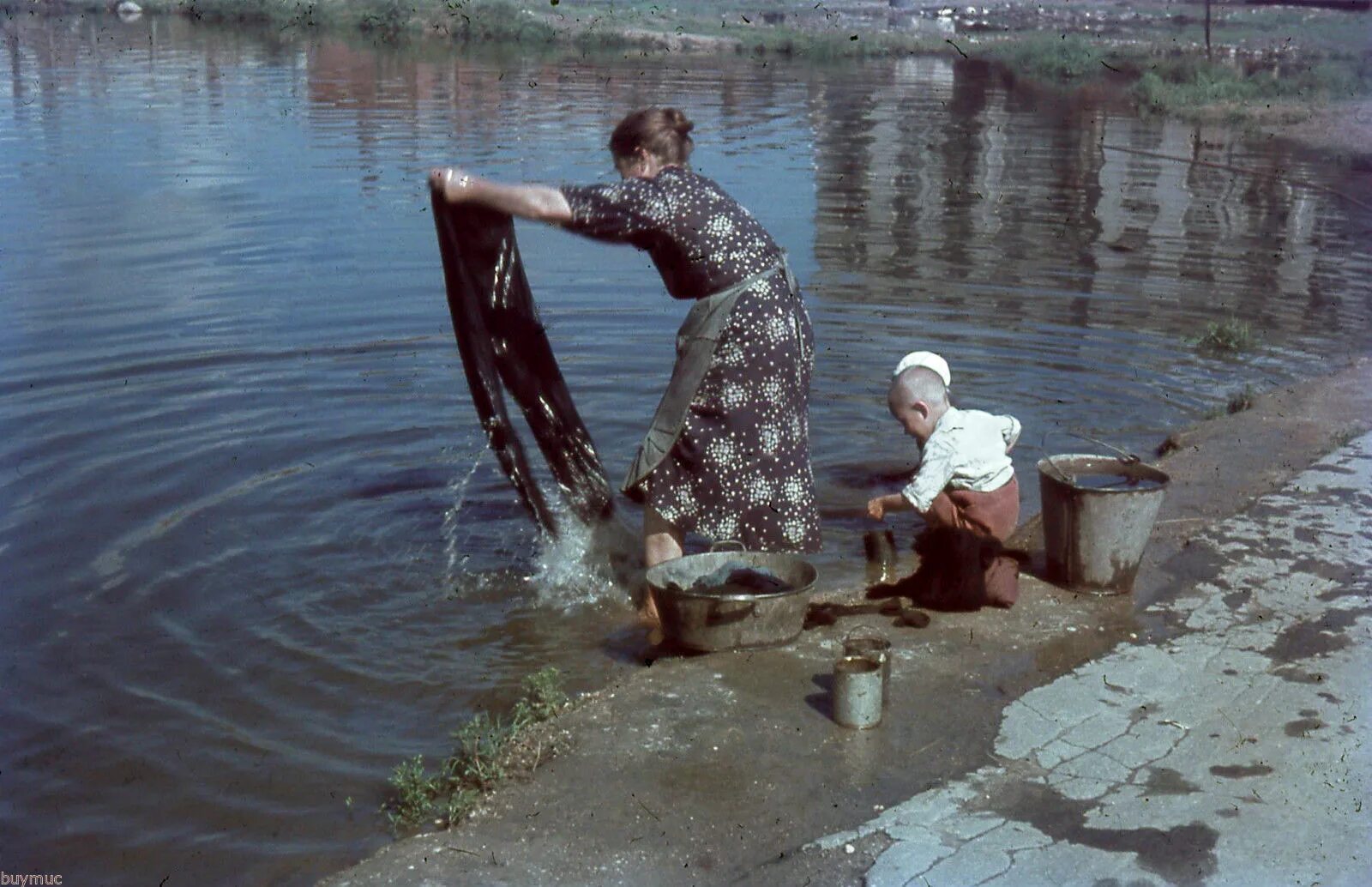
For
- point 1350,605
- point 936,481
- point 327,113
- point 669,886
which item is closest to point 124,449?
point 936,481

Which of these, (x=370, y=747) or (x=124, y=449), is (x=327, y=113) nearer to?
(x=124, y=449)

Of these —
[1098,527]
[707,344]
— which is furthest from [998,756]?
[707,344]

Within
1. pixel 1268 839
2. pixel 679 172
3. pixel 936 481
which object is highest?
pixel 679 172

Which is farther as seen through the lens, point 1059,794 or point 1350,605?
point 1350,605

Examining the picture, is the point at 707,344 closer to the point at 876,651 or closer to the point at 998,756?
the point at 876,651

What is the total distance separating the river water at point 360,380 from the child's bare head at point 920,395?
1261mm

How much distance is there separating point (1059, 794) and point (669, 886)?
1247 mm

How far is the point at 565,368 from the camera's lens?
10.8m

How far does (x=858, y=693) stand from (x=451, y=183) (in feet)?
8.40

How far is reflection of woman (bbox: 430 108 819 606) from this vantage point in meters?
5.82

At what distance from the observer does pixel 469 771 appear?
4812 mm

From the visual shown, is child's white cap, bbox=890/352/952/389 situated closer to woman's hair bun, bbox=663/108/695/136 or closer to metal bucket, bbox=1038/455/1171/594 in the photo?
metal bucket, bbox=1038/455/1171/594

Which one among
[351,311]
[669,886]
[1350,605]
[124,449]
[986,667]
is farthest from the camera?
[351,311]

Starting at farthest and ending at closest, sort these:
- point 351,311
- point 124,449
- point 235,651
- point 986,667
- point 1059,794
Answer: point 351,311
point 124,449
point 235,651
point 986,667
point 1059,794
